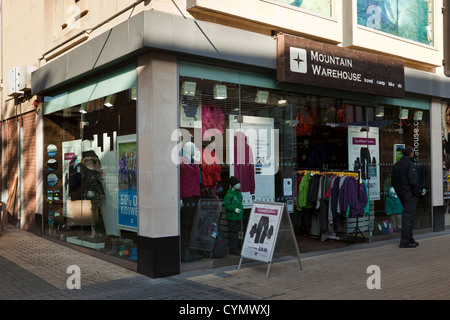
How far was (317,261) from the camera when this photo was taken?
8.00 metres

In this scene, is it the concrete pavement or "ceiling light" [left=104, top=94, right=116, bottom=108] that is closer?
the concrete pavement

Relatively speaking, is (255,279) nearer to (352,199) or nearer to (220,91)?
(220,91)

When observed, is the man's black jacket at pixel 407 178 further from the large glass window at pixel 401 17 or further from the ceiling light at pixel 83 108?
the ceiling light at pixel 83 108

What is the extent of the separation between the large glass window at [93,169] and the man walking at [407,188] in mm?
5439

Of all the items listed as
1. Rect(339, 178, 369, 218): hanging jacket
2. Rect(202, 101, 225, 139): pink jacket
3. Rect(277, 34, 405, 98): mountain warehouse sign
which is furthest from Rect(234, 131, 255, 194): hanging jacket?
Rect(339, 178, 369, 218): hanging jacket

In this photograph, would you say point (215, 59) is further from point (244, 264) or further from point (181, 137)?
point (244, 264)

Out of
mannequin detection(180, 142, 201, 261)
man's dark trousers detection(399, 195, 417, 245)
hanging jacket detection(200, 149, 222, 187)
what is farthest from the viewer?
man's dark trousers detection(399, 195, 417, 245)

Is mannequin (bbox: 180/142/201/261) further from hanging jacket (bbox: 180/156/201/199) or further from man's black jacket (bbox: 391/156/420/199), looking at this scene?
man's black jacket (bbox: 391/156/420/199)

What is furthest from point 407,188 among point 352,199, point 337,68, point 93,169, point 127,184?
point 93,169

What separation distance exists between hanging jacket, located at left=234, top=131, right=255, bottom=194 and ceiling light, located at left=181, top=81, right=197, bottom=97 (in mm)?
1219

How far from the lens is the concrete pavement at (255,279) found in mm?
Result: 5789

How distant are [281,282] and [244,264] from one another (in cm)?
130

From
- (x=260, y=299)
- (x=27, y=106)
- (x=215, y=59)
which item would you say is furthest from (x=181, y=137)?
(x=27, y=106)

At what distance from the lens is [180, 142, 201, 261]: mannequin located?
7.18 meters
